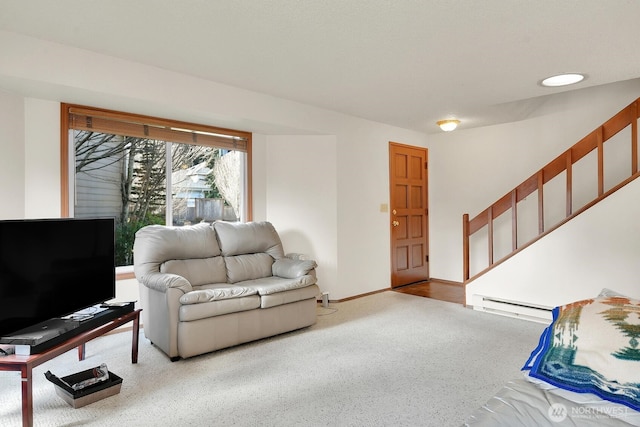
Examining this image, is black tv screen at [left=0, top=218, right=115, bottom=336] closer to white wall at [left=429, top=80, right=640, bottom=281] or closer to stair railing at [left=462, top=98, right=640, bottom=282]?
stair railing at [left=462, top=98, right=640, bottom=282]

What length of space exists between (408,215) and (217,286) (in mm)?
3348

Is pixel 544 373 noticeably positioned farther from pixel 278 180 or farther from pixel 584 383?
pixel 278 180

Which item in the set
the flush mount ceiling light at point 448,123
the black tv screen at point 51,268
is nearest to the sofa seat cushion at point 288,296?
the black tv screen at point 51,268

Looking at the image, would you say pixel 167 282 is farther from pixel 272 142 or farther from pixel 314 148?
pixel 314 148

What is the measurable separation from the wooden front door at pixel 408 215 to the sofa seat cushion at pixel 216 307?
2.81 m

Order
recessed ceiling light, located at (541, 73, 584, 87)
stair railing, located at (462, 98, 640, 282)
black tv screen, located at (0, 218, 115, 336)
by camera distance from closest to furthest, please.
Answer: black tv screen, located at (0, 218, 115, 336) < recessed ceiling light, located at (541, 73, 584, 87) < stair railing, located at (462, 98, 640, 282)

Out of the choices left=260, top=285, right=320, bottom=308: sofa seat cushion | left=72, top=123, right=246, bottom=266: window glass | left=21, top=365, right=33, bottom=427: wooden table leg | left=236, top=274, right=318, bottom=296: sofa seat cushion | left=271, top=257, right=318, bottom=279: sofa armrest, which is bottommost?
left=21, top=365, right=33, bottom=427: wooden table leg

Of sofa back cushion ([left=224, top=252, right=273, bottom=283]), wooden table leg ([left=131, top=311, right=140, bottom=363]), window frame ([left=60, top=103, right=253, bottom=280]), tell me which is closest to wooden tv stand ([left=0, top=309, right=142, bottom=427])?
wooden table leg ([left=131, top=311, right=140, bottom=363])

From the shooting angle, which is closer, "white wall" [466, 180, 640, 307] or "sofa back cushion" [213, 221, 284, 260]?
"white wall" [466, 180, 640, 307]

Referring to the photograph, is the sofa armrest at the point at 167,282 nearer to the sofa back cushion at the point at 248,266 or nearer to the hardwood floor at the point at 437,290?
the sofa back cushion at the point at 248,266

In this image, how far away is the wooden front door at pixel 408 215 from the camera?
18.2 ft

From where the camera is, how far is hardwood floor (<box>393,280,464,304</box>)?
5001 mm

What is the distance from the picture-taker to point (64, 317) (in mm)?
2453

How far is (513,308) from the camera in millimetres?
4125
